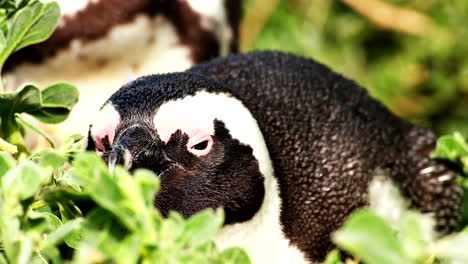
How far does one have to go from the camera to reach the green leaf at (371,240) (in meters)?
0.40

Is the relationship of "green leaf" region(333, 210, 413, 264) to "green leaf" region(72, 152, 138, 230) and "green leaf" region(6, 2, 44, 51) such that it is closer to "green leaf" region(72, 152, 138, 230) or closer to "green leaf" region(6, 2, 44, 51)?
"green leaf" region(72, 152, 138, 230)

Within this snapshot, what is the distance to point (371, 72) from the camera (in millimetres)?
2129

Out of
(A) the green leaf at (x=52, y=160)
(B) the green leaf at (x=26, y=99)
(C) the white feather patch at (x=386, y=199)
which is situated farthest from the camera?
(C) the white feather patch at (x=386, y=199)

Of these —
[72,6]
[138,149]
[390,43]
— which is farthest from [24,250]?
[390,43]

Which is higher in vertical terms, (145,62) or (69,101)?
(145,62)

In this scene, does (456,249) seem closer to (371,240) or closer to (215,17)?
(371,240)

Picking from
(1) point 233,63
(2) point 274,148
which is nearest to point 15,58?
(1) point 233,63

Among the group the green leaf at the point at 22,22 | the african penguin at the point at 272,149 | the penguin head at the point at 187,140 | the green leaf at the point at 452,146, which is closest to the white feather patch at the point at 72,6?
the african penguin at the point at 272,149

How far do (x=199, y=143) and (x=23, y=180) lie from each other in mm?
300

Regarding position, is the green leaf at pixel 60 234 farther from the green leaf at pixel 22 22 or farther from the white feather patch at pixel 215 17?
the white feather patch at pixel 215 17

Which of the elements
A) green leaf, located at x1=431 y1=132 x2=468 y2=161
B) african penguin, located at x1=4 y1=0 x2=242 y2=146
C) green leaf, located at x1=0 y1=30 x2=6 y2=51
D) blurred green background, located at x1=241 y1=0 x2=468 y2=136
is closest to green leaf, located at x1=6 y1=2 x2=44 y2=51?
green leaf, located at x1=0 y1=30 x2=6 y2=51

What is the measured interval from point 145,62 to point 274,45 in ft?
2.61

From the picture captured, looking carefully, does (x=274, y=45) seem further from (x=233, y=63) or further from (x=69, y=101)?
(x=69, y=101)

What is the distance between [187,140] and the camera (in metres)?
0.75
